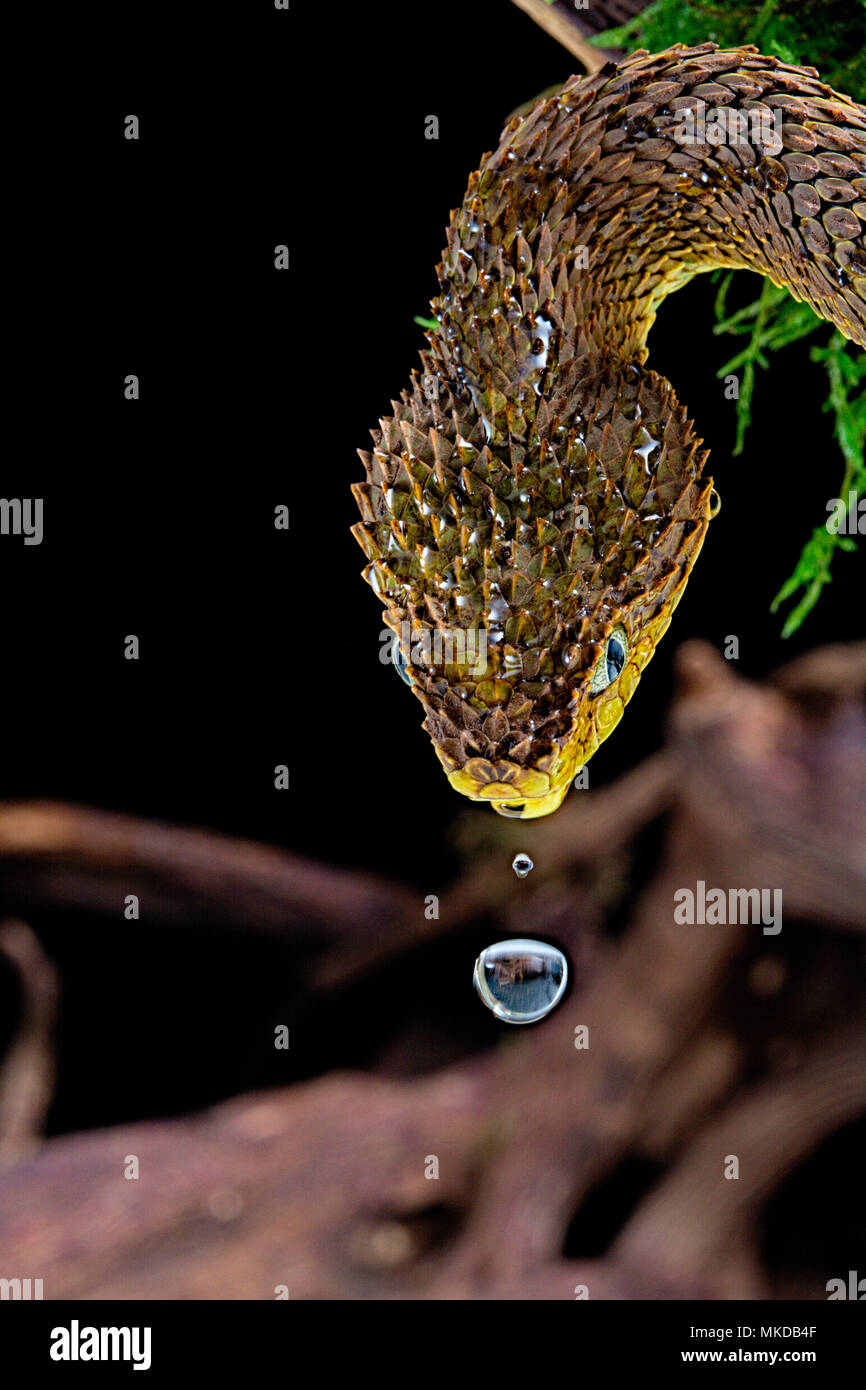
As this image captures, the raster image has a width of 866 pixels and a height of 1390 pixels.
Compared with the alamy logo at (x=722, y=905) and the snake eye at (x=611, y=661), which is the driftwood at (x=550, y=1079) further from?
the snake eye at (x=611, y=661)

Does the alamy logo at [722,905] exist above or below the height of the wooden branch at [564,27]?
below

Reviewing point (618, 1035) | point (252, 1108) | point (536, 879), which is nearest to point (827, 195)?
point (536, 879)

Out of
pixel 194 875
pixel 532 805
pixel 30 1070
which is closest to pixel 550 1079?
pixel 194 875

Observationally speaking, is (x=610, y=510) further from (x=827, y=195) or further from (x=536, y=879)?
(x=536, y=879)

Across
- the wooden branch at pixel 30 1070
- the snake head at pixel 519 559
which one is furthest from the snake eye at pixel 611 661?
the wooden branch at pixel 30 1070
